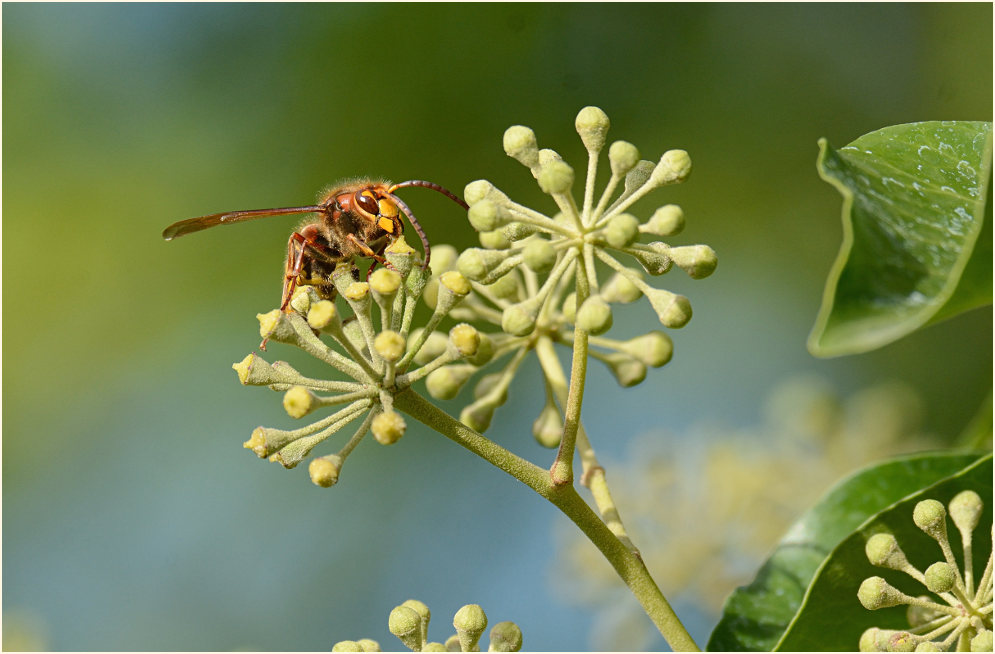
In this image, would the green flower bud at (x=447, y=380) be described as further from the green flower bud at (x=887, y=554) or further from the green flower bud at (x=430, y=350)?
the green flower bud at (x=887, y=554)

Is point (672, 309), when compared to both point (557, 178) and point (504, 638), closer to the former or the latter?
point (557, 178)

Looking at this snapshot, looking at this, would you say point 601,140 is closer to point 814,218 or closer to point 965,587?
point 965,587

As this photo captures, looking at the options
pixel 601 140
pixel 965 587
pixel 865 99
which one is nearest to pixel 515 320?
pixel 601 140

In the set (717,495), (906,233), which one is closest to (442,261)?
(906,233)

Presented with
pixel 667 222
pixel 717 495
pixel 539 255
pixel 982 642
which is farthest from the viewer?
pixel 717 495

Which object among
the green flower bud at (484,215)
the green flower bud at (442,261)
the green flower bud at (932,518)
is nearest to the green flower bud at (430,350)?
the green flower bud at (442,261)

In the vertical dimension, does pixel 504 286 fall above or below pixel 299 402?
above

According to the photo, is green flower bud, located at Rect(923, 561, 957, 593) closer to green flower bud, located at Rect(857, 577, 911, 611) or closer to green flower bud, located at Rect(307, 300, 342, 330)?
green flower bud, located at Rect(857, 577, 911, 611)

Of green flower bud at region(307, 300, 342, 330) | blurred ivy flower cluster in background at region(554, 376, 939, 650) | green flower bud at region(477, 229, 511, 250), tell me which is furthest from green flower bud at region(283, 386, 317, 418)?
blurred ivy flower cluster in background at region(554, 376, 939, 650)
